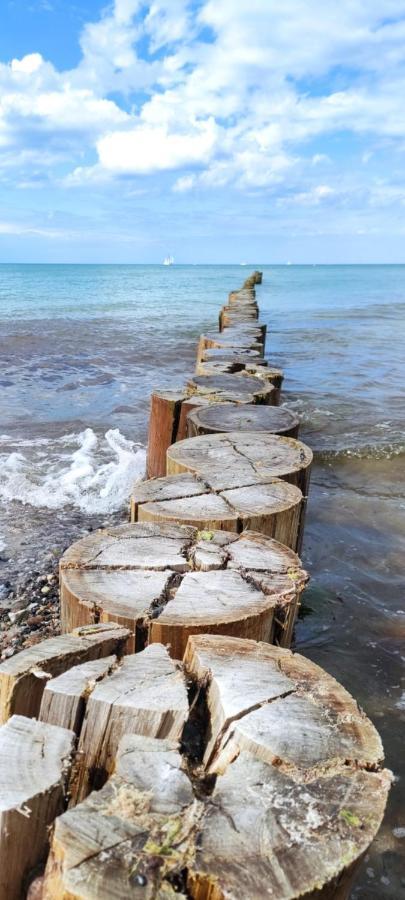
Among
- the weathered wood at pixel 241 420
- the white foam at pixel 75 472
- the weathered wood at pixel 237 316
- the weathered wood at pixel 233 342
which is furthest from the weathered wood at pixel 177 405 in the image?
the weathered wood at pixel 237 316

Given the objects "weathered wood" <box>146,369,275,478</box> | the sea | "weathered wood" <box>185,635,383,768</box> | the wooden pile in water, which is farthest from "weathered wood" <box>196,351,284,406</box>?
the wooden pile in water

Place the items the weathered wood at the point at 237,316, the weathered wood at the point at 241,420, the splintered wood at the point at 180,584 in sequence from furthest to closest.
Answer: the weathered wood at the point at 237,316 → the weathered wood at the point at 241,420 → the splintered wood at the point at 180,584

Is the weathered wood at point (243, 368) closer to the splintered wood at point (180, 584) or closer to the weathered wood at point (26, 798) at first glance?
the splintered wood at point (180, 584)

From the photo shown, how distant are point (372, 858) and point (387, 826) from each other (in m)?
0.17

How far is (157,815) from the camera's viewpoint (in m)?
1.37

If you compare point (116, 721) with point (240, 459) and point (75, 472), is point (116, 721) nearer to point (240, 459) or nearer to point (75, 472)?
point (240, 459)

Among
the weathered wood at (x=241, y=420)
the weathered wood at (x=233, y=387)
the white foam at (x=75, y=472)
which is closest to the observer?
the weathered wood at (x=241, y=420)

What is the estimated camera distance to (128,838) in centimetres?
130

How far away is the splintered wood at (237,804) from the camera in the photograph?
4.07ft

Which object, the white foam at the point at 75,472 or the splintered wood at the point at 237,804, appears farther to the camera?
the white foam at the point at 75,472

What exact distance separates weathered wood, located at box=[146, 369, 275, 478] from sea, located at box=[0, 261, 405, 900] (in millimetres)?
877

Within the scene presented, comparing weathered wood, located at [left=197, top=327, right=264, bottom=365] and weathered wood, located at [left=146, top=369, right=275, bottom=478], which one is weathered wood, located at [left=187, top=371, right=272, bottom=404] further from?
weathered wood, located at [left=197, top=327, right=264, bottom=365]

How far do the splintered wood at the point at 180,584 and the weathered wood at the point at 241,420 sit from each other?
1760 millimetres

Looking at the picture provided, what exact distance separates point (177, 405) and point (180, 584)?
3.01 meters
